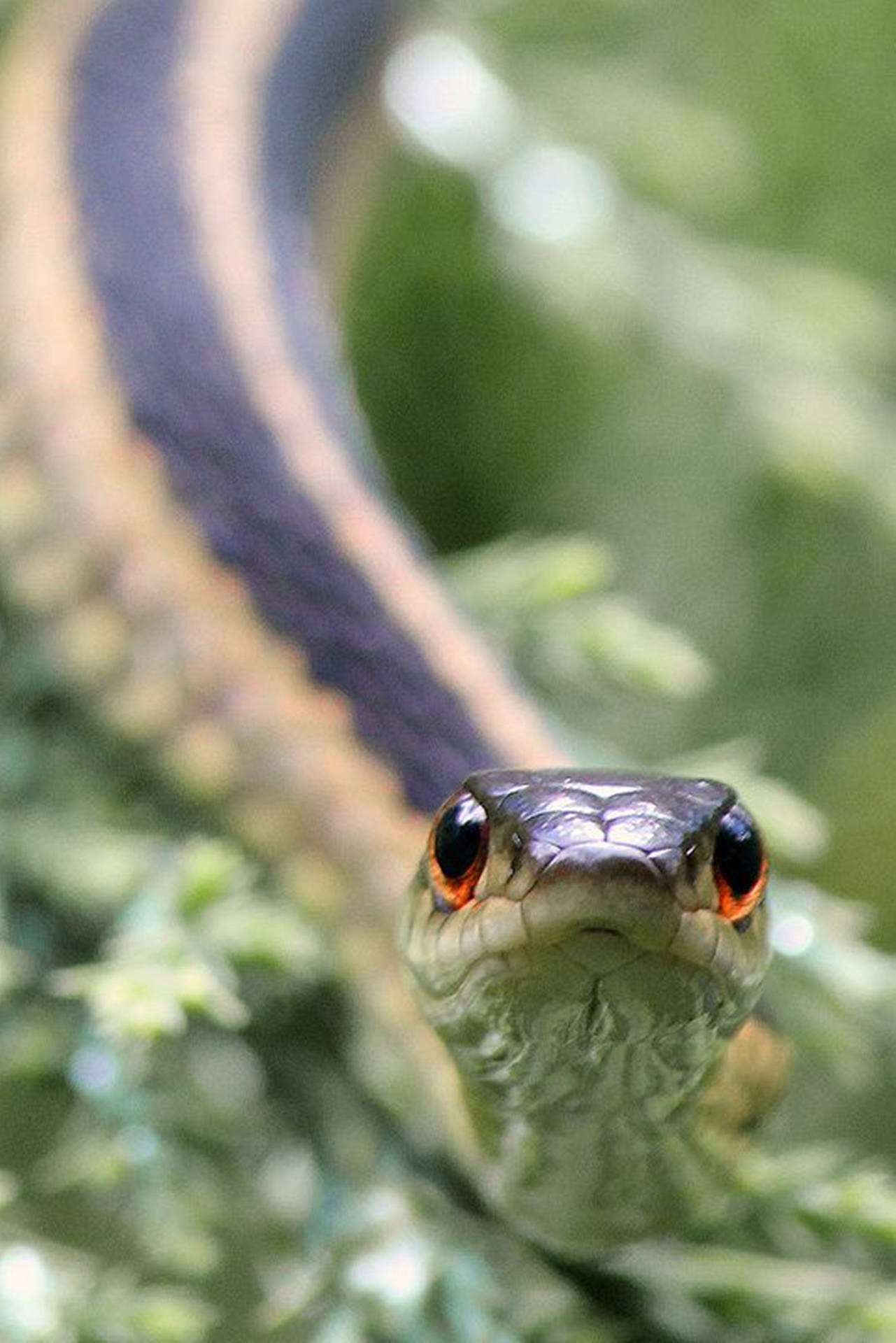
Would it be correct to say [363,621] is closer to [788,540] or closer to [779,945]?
[779,945]

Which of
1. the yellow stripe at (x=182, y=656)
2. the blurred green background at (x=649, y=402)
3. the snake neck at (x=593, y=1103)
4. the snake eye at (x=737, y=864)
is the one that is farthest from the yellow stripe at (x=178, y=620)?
the blurred green background at (x=649, y=402)

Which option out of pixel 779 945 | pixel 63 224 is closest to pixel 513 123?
pixel 63 224

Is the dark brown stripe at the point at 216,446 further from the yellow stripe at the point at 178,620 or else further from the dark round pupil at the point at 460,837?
the dark round pupil at the point at 460,837

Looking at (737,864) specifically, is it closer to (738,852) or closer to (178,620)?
(738,852)

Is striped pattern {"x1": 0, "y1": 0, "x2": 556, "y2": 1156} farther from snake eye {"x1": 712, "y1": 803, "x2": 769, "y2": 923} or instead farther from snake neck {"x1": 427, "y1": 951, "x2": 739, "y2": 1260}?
snake eye {"x1": 712, "y1": 803, "x2": 769, "y2": 923}

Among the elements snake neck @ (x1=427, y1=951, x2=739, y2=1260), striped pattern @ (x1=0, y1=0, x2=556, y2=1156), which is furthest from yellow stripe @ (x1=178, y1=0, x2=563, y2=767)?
snake neck @ (x1=427, y1=951, x2=739, y2=1260)
